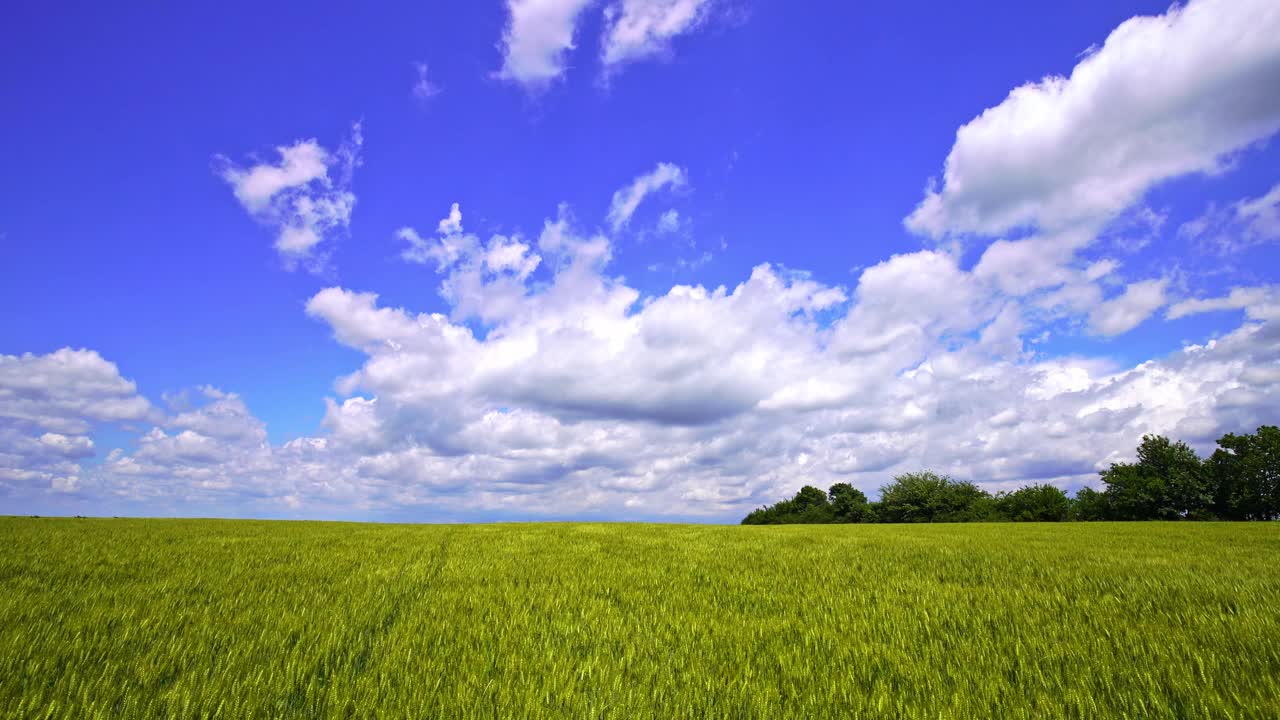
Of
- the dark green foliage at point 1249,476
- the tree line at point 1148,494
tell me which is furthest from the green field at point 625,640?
the dark green foliage at point 1249,476

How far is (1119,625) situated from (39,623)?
11.2m

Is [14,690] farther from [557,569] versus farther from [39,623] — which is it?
[557,569]

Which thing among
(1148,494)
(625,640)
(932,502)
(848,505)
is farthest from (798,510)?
(625,640)

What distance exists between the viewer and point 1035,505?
6900cm

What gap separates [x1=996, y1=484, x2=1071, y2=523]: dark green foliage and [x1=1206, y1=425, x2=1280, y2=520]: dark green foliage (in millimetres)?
14767

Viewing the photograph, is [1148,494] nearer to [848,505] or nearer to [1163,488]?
[1163,488]

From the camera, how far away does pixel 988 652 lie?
5.02m

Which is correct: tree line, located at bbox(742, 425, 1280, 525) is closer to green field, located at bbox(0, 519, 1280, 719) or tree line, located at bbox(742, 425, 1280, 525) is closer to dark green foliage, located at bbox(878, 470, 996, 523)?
dark green foliage, located at bbox(878, 470, 996, 523)

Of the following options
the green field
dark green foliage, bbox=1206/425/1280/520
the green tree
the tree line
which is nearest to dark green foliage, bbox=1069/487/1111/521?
the tree line

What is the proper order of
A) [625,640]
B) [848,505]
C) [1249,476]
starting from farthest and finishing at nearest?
[848,505]
[1249,476]
[625,640]

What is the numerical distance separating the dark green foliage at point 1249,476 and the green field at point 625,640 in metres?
77.9

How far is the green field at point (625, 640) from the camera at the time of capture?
12.7 ft

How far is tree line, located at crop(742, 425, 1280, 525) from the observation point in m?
63.3

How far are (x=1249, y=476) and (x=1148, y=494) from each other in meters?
10.5
